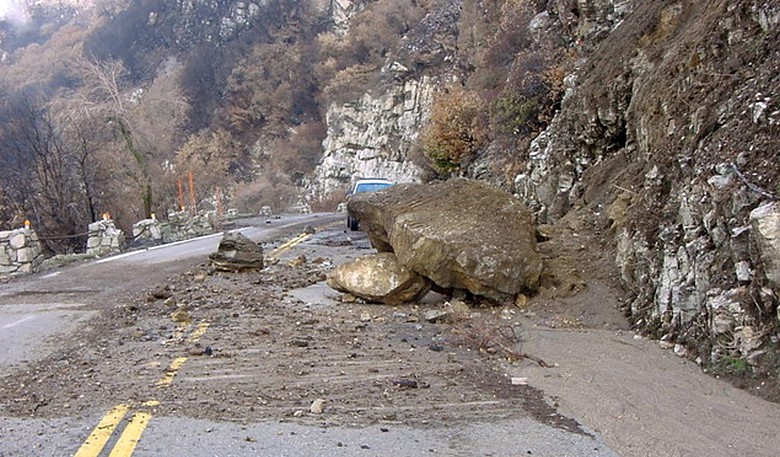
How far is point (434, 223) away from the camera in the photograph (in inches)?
387

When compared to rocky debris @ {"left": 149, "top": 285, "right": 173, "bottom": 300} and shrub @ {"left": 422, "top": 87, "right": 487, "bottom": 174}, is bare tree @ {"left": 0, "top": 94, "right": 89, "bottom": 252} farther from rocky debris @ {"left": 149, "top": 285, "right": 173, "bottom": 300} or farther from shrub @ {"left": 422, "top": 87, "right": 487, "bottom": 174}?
rocky debris @ {"left": 149, "top": 285, "right": 173, "bottom": 300}

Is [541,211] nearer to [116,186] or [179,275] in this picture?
[179,275]

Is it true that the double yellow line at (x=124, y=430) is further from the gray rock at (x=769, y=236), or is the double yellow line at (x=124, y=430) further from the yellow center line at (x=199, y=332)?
the gray rock at (x=769, y=236)

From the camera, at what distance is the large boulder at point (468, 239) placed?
9258 millimetres

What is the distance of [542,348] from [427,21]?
155 feet

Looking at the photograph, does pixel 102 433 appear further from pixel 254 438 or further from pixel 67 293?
pixel 67 293

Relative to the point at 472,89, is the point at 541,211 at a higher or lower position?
lower

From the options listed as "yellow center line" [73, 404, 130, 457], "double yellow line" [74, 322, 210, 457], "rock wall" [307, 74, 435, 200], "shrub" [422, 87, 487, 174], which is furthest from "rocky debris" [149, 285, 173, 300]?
"rock wall" [307, 74, 435, 200]

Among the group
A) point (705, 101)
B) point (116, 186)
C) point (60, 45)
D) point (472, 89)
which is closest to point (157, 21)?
point (60, 45)

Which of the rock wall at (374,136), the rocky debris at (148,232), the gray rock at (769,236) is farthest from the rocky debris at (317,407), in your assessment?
the rock wall at (374,136)

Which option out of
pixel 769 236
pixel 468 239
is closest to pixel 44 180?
pixel 468 239

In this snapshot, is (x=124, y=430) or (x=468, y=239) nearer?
(x=124, y=430)

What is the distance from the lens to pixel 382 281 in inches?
385

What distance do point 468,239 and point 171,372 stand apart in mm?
4557
